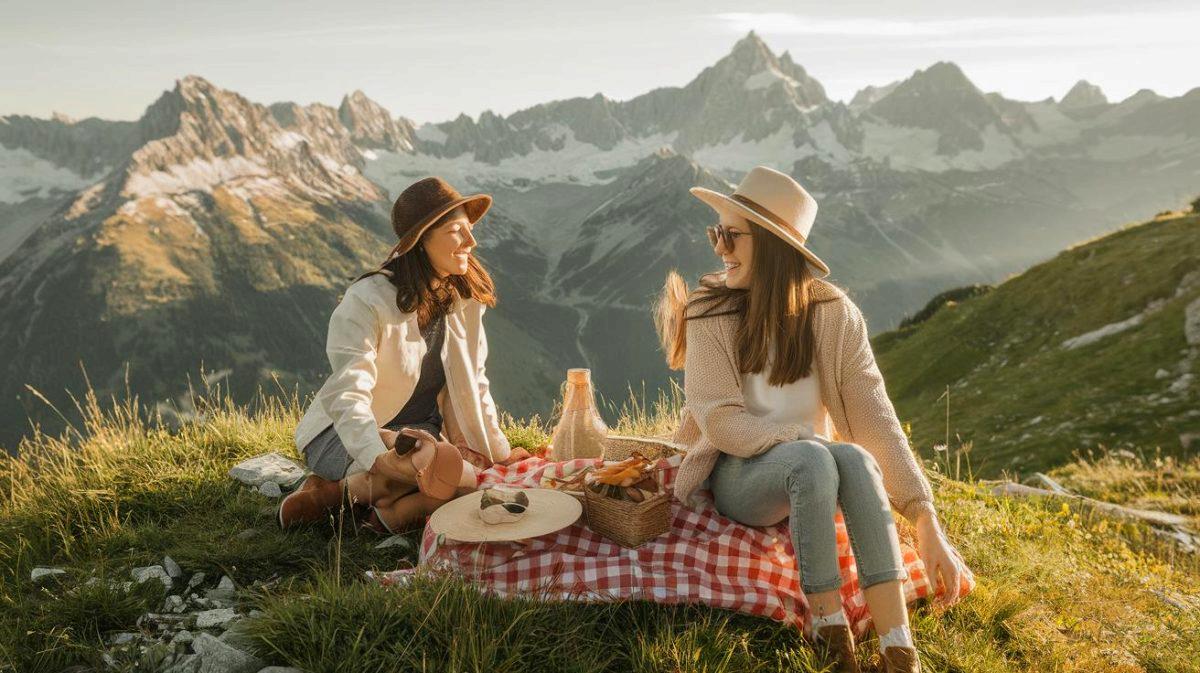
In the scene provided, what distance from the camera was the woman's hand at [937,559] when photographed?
4.26 meters

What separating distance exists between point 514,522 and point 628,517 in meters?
0.72

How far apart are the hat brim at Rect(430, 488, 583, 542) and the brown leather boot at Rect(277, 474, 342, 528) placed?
1308 millimetres

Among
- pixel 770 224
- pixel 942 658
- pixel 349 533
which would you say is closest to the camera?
pixel 942 658

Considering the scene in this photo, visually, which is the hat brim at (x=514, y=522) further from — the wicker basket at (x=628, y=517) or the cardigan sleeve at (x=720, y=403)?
the cardigan sleeve at (x=720, y=403)

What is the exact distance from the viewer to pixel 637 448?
232 inches

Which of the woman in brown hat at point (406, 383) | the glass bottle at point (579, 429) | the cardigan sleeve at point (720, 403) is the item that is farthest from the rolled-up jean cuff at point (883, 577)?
the glass bottle at point (579, 429)

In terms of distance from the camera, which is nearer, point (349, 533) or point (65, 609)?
point (65, 609)

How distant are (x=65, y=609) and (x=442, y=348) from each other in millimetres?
3089

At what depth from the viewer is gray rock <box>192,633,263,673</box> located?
3641 mm

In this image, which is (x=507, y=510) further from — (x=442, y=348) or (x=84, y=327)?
(x=84, y=327)

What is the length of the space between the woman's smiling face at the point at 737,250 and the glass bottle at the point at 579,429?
1.78m

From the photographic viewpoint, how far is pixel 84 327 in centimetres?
17038

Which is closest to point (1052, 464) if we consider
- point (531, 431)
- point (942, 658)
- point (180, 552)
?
point (531, 431)

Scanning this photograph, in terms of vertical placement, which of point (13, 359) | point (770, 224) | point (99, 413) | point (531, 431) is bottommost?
point (13, 359)
